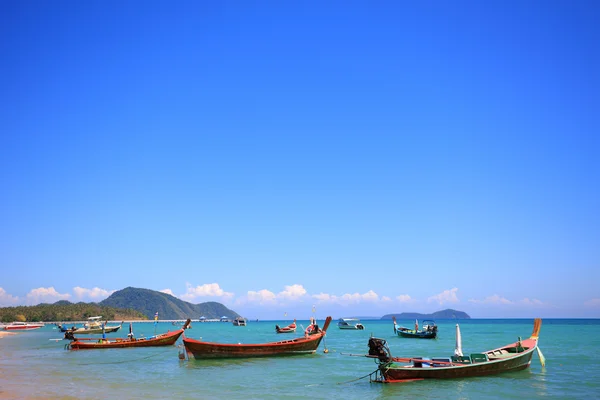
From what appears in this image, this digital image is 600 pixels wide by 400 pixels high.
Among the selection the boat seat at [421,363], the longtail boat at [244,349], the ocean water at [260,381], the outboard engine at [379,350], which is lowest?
the ocean water at [260,381]

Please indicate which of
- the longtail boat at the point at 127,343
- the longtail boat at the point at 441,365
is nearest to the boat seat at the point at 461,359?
the longtail boat at the point at 441,365

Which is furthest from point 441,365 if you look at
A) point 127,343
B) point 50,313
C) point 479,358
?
point 50,313

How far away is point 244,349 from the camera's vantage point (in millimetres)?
31969

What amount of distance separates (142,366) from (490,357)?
21492 millimetres

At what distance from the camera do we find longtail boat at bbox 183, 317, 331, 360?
3114 cm

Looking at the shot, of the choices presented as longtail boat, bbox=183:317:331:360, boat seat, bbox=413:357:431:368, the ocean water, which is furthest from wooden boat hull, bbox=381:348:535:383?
longtail boat, bbox=183:317:331:360

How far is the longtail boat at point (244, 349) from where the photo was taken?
3114 centimetres

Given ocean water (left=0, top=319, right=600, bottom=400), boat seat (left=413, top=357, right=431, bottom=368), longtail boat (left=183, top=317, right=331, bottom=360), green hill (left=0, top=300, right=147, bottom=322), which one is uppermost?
boat seat (left=413, top=357, right=431, bottom=368)

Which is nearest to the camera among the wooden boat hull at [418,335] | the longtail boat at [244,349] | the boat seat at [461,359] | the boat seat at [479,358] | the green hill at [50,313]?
the boat seat at [461,359]

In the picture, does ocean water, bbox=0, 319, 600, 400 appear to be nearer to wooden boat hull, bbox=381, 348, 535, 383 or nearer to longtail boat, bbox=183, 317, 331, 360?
wooden boat hull, bbox=381, 348, 535, 383

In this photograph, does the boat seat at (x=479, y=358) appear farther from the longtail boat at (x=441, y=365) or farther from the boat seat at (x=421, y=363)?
the boat seat at (x=421, y=363)

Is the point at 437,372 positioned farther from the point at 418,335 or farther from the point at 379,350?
the point at 418,335

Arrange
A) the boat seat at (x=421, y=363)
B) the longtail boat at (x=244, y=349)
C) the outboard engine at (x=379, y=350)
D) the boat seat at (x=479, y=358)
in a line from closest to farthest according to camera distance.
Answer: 1. the outboard engine at (x=379, y=350)
2. the boat seat at (x=421, y=363)
3. the boat seat at (x=479, y=358)
4. the longtail boat at (x=244, y=349)

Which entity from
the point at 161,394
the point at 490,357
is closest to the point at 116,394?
the point at 161,394
